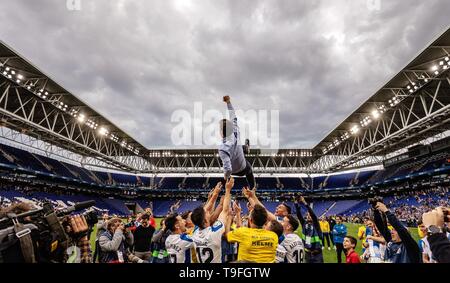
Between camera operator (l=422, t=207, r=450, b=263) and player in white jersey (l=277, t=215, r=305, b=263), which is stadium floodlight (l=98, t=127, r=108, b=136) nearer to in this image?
player in white jersey (l=277, t=215, r=305, b=263)

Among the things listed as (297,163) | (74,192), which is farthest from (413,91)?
(74,192)

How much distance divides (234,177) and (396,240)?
1397cm

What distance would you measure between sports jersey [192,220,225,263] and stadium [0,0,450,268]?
26 millimetres

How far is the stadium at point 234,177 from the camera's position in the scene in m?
4.60

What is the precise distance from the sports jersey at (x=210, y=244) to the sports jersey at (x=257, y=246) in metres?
0.49

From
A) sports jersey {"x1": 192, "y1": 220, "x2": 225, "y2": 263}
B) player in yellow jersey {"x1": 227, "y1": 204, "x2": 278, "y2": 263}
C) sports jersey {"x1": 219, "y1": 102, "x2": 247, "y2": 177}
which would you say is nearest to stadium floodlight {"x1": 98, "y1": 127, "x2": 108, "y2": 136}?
sports jersey {"x1": 219, "y1": 102, "x2": 247, "y2": 177}

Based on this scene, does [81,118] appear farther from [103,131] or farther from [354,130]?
[354,130]

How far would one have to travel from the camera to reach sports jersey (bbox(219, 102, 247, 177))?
4.81 m

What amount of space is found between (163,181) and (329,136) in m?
39.1

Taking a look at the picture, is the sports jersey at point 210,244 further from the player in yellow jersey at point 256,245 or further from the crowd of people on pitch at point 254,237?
the player in yellow jersey at point 256,245

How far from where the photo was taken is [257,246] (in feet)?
11.2

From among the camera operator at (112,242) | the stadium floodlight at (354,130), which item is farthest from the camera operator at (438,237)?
the stadium floodlight at (354,130)

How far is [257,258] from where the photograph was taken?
3395 mm
